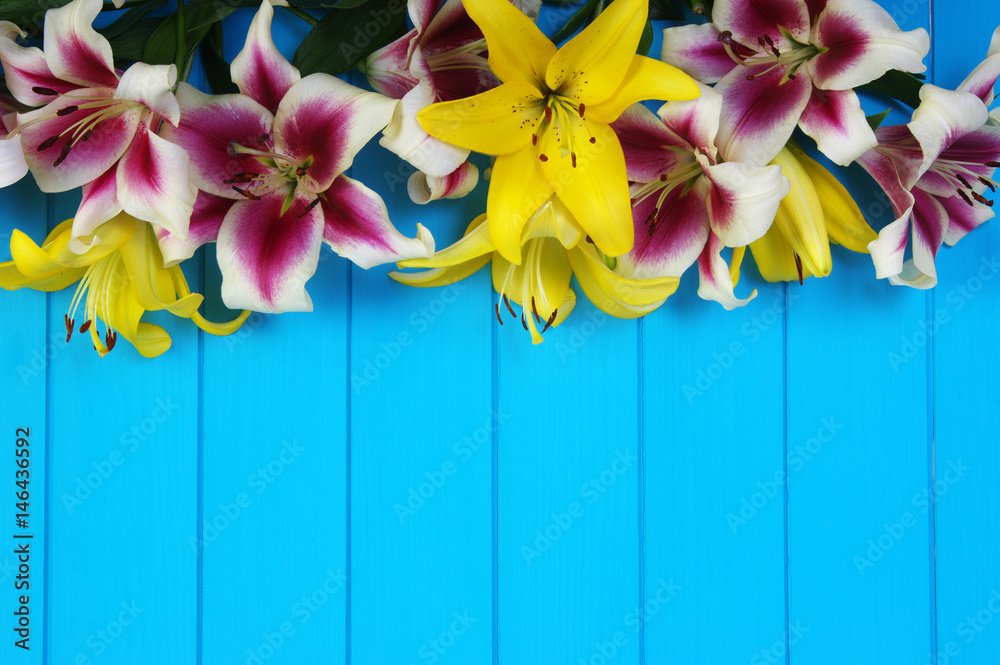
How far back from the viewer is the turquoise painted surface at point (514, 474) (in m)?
0.77

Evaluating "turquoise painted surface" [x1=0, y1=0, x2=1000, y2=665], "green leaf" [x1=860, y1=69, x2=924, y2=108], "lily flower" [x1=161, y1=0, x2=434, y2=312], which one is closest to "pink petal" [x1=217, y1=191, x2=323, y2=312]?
"lily flower" [x1=161, y1=0, x2=434, y2=312]

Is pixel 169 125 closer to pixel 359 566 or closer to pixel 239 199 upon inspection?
pixel 239 199

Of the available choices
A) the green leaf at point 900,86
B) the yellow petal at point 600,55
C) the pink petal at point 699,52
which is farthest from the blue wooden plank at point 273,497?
the green leaf at point 900,86

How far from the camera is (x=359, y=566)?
77 centimetres

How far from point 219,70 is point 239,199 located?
164 millimetres

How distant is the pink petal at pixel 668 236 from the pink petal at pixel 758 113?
67 mm

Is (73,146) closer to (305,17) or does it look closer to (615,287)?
(305,17)

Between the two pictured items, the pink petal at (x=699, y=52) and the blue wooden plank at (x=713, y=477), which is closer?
the pink petal at (x=699, y=52)

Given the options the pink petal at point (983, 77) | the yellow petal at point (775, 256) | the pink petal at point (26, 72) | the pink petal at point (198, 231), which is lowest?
the yellow petal at point (775, 256)

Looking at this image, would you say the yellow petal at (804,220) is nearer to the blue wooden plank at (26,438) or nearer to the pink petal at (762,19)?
the pink petal at (762,19)

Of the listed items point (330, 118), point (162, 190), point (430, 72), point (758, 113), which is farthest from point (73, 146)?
point (758, 113)

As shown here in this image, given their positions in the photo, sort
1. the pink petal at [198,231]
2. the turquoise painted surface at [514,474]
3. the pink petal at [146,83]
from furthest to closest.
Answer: the turquoise painted surface at [514,474] < the pink petal at [198,231] < the pink petal at [146,83]

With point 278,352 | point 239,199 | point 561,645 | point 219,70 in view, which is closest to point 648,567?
point 561,645

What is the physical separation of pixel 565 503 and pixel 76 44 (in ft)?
2.29
